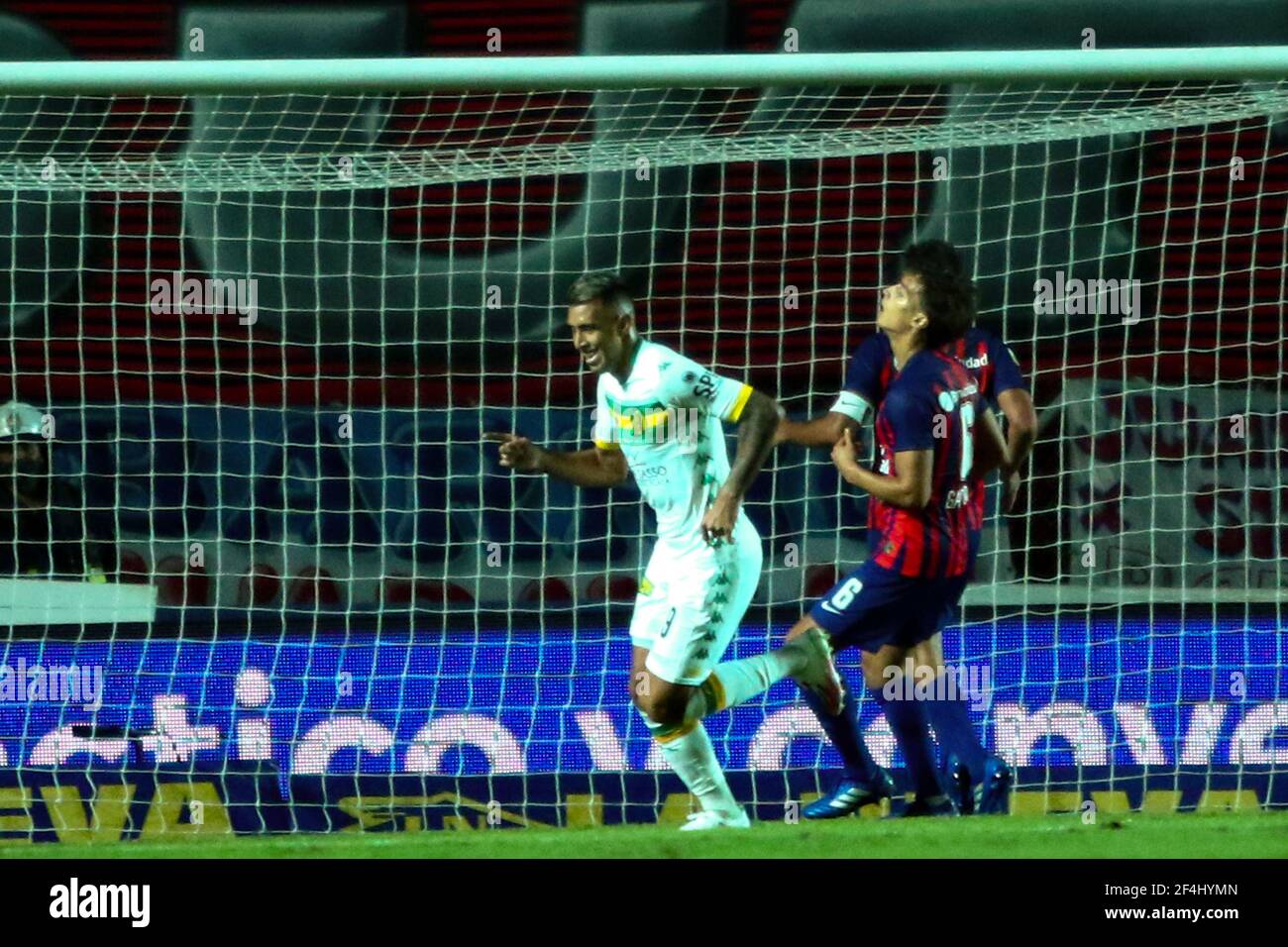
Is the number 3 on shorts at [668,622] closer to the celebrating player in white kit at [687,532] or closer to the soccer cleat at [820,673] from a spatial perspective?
the celebrating player in white kit at [687,532]

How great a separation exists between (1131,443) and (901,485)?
2.19m

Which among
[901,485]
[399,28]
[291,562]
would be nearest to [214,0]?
[399,28]

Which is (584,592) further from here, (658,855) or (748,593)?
(658,855)

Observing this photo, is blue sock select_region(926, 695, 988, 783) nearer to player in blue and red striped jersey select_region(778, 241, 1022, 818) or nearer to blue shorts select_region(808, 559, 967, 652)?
player in blue and red striped jersey select_region(778, 241, 1022, 818)

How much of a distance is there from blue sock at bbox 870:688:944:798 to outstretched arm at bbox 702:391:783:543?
67 centimetres

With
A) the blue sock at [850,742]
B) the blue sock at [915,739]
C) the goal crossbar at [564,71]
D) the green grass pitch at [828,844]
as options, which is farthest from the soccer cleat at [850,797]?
the goal crossbar at [564,71]

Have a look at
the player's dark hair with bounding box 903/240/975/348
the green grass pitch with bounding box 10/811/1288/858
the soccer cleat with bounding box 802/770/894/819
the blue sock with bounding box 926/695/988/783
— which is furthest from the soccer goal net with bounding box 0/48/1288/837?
the green grass pitch with bounding box 10/811/1288/858

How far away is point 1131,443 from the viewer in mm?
6875

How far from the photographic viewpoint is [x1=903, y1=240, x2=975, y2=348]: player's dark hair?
515 centimetres

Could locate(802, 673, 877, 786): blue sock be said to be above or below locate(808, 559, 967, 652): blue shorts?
below

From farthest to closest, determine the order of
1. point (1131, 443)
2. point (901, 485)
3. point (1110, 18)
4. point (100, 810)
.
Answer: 1. point (1110, 18)
2. point (1131, 443)
3. point (100, 810)
4. point (901, 485)

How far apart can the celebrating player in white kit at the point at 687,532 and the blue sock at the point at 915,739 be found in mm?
196

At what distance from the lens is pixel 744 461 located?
511cm

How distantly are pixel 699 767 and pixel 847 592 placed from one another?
68 centimetres
